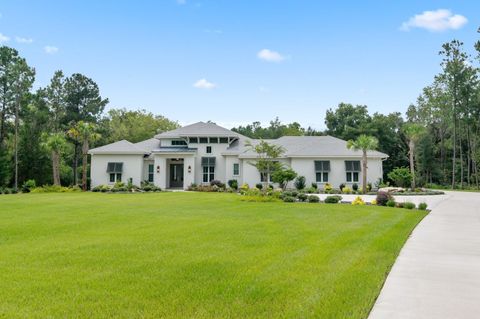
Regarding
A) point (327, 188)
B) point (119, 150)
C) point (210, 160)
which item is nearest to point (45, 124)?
point (119, 150)

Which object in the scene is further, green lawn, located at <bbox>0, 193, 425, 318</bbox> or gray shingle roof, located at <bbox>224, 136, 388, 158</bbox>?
gray shingle roof, located at <bbox>224, 136, 388, 158</bbox>

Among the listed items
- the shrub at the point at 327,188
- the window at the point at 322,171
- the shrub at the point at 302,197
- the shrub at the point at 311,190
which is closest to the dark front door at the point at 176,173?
the shrub at the point at 311,190

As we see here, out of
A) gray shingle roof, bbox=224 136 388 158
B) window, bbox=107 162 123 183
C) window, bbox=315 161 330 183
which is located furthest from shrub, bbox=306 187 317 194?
window, bbox=107 162 123 183

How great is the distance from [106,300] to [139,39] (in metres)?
22.0

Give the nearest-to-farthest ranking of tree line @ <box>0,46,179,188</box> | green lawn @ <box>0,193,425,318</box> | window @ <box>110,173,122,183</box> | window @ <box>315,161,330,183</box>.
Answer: green lawn @ <box>0,193,425,318</box> < window @ <box>315,161,330,183</box> < window @ <box>110,173,122,183</box> < tree line @ <box>0,46,179,188</box>

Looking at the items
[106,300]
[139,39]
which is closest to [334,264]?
[106,300]

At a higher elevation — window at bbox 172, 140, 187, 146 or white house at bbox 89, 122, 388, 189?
window at bbox 172, 140, 187, 146

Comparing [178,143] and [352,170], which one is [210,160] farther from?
[352,170]

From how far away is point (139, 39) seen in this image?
24.5 metres

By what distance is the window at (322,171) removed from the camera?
114ft

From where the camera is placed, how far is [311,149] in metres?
35.5

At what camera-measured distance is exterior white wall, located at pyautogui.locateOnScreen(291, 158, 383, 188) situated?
34.8 meters

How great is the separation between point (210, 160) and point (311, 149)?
31.7ft

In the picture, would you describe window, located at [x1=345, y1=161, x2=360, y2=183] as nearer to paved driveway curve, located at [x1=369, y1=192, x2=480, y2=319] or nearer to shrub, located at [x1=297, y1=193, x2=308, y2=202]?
shrub, located at [x1=297, y1=193, x2=308, y2=202]
